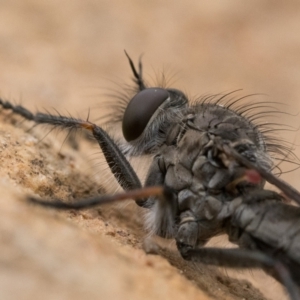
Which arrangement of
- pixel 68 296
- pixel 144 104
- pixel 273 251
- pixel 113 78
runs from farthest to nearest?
1. pixel 113 78
2. pixel 144 104
3. pixel 273 251
4. pixel 68 296

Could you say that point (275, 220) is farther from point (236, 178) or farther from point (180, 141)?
point (180, 141)

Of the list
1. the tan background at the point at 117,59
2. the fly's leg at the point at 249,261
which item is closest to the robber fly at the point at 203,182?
the fly's leg at the point at 249,261

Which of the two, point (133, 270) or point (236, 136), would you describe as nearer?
point (133, 270)

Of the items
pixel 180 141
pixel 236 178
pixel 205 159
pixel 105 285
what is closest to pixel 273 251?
pixel 236 178

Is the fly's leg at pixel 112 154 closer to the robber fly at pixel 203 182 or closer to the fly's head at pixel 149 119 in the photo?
the robber fly at pixel 203 182

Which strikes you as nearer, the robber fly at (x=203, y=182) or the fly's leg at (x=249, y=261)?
the fly's leg at (x=249, y=261)

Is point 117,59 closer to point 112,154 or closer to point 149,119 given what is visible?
point 149,119

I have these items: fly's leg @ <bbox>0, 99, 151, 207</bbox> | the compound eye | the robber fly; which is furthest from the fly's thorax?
the compound eye

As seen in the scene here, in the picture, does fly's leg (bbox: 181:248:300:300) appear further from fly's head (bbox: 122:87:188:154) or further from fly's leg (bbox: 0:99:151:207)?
fly's head (bbox: 122:87:188:154)
